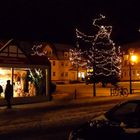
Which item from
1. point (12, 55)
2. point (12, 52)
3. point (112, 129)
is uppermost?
point (12, 52)

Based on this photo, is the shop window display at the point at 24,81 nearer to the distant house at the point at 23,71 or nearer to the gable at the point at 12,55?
the distant house at the point at 23,71

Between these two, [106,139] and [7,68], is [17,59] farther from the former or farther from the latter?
[106,139]

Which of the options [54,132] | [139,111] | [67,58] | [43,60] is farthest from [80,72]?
[139,111]

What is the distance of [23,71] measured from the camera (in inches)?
1310

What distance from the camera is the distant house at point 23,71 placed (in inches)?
1242

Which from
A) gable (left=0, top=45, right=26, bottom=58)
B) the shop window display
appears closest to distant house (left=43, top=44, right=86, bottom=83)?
the shop window display

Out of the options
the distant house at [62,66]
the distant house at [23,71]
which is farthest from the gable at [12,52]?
the distant house at [62,66]

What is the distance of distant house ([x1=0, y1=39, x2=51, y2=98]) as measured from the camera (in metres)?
31.5

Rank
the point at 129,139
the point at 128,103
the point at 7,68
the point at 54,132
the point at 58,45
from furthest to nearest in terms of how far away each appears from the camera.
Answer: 1. the point at 58,45
2. the point at 7,68
3. the point at 54,132
4. the point at 128,103
5. the point at 129,139

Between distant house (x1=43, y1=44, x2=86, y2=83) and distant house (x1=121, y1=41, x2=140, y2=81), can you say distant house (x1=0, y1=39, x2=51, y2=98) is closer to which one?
distant house (x1=43, y1=44, x2=86, y2=83)

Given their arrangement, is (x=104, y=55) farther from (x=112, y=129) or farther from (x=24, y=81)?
(x=112, y=129)

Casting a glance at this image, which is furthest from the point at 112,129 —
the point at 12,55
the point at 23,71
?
the point at 23,71

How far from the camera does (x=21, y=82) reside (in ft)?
109

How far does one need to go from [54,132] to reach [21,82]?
19.2 m
